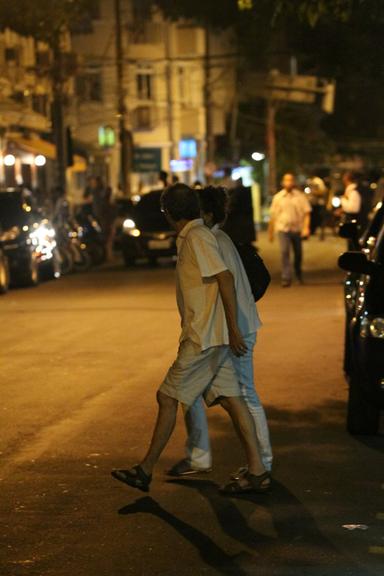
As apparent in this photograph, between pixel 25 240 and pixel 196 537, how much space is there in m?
17.2

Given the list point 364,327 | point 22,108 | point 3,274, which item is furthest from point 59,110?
point 364,327

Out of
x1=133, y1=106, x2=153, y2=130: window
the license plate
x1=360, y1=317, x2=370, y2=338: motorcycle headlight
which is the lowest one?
the license plate

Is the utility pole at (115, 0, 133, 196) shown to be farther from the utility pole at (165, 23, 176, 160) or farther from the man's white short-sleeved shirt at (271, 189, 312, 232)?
the utility pole at (165, 23, 176, 160)

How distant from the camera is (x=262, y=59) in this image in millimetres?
63688

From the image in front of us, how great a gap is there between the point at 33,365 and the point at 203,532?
6478 millimetres

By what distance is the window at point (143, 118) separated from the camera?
201ft

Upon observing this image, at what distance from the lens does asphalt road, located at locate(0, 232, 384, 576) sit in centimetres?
643

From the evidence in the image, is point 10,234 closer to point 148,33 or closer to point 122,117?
point 122,117

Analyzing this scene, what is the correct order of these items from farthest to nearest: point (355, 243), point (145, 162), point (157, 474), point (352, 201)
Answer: point (145, 162), point (352, 201), point (355, 243), point (157, 474)

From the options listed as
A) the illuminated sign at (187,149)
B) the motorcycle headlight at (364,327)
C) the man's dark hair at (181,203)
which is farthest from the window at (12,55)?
the man's dark hair at (181,203)

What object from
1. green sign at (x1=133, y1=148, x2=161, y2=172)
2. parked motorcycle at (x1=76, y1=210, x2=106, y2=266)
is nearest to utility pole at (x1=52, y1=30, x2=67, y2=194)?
parked motorcycle at (x1=76, y1=210, x2=106, y2=266)

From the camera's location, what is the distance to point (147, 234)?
2906 centimetres

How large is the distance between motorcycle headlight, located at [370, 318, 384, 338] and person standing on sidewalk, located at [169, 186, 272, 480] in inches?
42.5

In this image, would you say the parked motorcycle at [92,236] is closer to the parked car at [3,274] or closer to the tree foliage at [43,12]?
the tree foliage at [43,12]
